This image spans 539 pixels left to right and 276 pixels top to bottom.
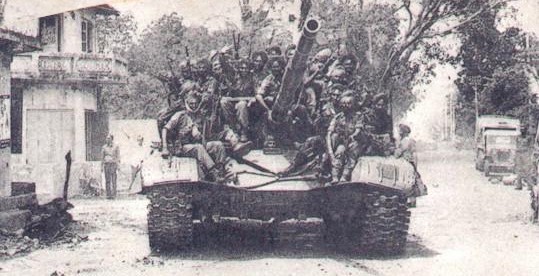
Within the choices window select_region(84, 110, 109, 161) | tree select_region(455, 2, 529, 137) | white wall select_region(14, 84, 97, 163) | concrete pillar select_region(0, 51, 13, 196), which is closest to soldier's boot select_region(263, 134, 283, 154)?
concrete pillar select_region(0, 51, 13, 196)

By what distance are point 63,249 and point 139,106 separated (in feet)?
86.4

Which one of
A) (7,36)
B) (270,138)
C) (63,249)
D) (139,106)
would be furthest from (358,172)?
(139,106)

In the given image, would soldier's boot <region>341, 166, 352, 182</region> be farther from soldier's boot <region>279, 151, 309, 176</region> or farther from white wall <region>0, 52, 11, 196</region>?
white wall <region>0, 52, 11, 196</region>

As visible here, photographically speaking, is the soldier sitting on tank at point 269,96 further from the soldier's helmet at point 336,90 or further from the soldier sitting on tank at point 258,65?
the soldier's helmet at point 336,90

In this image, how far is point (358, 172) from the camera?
337 inches

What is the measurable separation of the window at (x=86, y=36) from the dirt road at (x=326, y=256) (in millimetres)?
10435

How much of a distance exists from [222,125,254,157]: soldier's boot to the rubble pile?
257 centimetres

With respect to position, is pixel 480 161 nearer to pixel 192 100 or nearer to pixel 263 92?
pixel 263 92

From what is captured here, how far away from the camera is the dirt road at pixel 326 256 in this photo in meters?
7.89

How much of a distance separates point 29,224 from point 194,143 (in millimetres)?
2715

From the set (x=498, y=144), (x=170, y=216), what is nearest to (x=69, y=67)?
(x=170, y=216)

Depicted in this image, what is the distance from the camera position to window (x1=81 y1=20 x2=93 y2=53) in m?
22.8

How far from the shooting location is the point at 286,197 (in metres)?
8.84

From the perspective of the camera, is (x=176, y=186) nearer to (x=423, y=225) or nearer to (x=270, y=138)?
(x=270, y=138)
